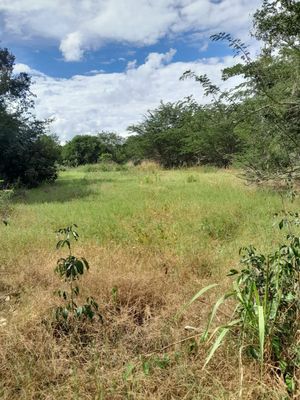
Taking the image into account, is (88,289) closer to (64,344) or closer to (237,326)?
(64,344)

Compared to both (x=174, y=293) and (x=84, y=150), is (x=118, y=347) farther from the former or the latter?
(x=84, y=150)

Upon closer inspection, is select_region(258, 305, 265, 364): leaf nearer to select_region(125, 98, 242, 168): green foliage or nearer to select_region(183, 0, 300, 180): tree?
select_region(183, 0, 300, 180): tree

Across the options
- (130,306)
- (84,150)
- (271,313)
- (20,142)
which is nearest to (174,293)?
(130,306)

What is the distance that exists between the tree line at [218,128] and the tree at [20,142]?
0.04 m

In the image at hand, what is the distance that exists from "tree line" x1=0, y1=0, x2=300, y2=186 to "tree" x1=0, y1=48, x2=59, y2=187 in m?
0.04

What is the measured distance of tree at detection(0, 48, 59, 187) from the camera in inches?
545

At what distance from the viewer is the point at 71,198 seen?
10117mm

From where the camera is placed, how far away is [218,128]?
3.32 meters

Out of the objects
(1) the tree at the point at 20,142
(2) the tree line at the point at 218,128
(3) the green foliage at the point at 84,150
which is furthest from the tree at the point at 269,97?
(3) the green foliage at the point at 84,150

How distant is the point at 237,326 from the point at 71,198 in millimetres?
8200

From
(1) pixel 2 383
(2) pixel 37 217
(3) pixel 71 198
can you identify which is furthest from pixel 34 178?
(1) pixel 2 383

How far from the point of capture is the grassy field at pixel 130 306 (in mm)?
2285

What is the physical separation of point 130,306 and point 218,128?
1750 millimetres

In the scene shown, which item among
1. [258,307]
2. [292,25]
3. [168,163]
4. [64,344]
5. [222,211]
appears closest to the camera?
[258,307]
